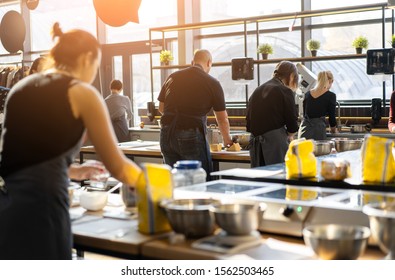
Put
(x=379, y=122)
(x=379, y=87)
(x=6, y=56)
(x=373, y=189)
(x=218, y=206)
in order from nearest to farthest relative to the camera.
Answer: (x=218, y=206) → (x=373, y=189) → (x=379, y=122) → (x=379, y=87) → (x=6, y=56)

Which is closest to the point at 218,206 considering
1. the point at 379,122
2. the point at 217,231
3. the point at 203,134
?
the point at 217,231

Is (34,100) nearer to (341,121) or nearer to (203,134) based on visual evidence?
(203,134)

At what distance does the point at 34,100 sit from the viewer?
2.15 meters

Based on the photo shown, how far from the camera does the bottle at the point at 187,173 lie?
261 cm

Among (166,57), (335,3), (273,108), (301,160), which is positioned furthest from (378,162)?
(166,57)

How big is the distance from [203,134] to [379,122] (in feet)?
9.03

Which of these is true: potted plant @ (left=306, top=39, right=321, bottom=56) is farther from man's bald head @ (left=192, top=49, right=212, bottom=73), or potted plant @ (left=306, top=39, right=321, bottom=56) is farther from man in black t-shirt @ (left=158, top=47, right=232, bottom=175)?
man in black t-shirt @ (left=158, top=47, right=232, bottom=175)

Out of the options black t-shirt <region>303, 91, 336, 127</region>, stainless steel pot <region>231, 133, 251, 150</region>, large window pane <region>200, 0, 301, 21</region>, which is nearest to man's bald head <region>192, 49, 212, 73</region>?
stainless steel pot <region>231, 133, 251, 150</region>

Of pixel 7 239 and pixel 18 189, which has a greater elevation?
pixel 18 189

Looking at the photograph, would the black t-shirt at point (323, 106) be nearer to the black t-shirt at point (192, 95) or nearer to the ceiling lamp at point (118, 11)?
the black t-shirt at point (192, 95)

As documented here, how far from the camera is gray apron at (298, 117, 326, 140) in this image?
6.22 meters

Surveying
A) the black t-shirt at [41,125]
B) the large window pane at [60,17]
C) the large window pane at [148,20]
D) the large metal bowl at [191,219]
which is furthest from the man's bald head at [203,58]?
the large window pane at [60,17]

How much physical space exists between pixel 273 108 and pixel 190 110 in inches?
27.4

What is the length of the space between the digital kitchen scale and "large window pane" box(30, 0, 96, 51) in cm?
913
